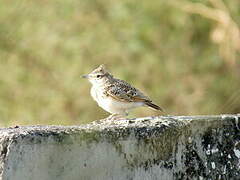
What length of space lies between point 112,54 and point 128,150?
1022cm

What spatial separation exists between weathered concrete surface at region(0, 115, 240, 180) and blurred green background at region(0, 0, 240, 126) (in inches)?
368

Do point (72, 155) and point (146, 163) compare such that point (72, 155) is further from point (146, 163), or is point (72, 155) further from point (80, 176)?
point (146, 163)

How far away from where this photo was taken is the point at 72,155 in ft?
11.2

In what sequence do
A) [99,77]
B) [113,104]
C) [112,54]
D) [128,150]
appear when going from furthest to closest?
1. [112,54]
2. [99,77]
3. [113,104]
4. [128,150]

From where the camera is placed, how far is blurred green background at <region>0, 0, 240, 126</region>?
535 inches

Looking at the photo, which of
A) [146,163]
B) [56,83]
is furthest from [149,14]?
[146,163]

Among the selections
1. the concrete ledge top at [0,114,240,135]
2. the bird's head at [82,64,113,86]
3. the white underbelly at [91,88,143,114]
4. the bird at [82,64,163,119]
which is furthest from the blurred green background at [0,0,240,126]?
the concrete ledge top at [0,114,240,135]

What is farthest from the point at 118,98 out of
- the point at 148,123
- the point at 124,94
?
the point at 148,123

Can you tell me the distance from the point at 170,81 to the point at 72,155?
34.9ft

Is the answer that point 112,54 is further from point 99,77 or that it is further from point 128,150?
point 128,150

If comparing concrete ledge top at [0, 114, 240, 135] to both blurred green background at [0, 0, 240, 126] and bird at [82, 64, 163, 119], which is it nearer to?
bird at [82, 64, 163, 119]

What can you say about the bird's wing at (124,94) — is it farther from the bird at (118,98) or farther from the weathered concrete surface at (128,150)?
the weathered concrete surface at (128,150)

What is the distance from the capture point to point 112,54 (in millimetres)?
13797

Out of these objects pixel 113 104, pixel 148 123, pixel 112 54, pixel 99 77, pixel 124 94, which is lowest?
pixel 148 123
